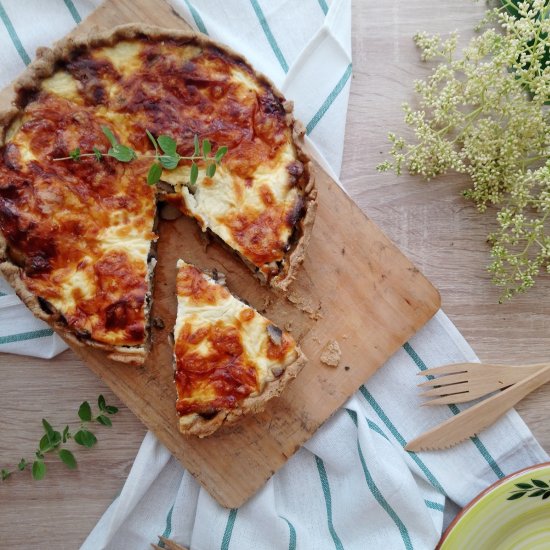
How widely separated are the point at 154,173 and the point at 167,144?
172 millimetres

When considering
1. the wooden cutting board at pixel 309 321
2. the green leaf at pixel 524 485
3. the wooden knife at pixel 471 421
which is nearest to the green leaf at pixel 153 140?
the wooden cutting board at pixel 309 321

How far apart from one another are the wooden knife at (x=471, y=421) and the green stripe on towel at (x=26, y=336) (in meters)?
2.31

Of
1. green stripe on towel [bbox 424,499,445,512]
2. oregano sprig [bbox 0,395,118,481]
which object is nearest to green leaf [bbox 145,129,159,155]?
oregano sprig [bbox 0,395,118,481]

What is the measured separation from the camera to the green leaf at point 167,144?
321 centimetres

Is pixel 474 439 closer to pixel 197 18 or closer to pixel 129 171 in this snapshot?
pixel 129 171

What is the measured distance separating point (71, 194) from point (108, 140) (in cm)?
36

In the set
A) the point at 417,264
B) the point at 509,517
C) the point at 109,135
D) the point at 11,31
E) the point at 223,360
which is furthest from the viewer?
the point at 417,264

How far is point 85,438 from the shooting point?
11.8ft

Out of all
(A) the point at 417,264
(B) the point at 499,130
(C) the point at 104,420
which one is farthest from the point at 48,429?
(B) the point at 499,130

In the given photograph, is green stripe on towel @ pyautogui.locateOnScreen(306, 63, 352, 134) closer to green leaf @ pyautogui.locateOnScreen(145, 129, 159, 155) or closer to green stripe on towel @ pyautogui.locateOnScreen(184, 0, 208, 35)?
green stripe on towel @ pyautogui.locateOnScreen(184, 0, 208, 35)

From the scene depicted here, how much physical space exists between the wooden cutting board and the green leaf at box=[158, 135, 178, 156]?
0.53 m

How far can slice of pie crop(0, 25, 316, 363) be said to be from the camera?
10.6 feet

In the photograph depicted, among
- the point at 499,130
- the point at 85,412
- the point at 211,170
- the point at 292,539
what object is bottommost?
the point at 292,539

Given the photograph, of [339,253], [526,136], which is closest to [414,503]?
[339,253]
